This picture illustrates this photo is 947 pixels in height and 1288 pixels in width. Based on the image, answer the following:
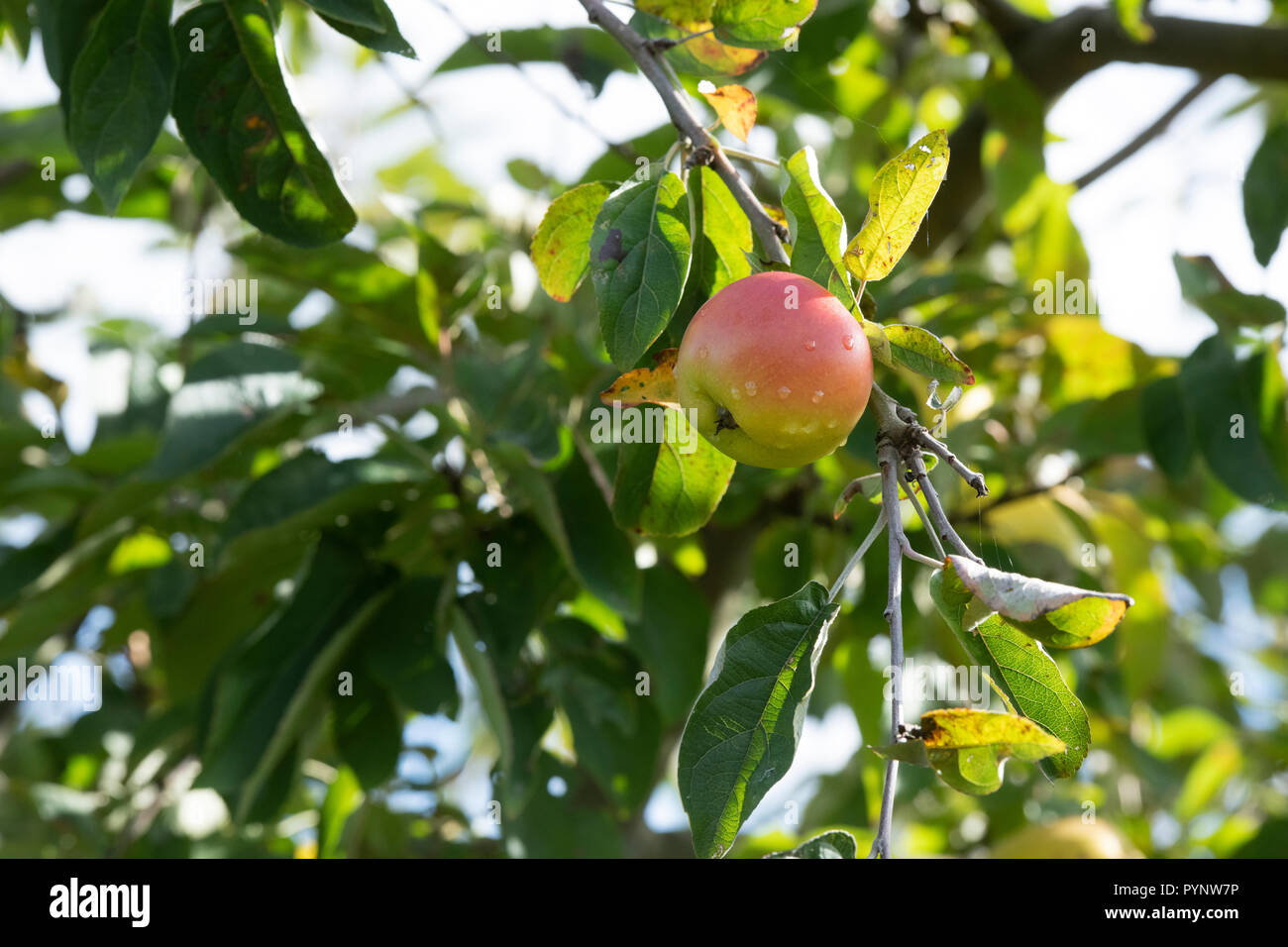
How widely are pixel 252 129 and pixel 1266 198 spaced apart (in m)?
1.35

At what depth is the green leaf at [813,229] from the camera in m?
0.72

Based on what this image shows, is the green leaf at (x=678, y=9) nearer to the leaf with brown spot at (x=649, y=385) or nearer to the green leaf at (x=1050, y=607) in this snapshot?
the leaf with brown spot at (x=649, y=385)

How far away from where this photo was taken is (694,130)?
79 cm

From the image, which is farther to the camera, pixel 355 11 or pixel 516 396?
pixel 516 396

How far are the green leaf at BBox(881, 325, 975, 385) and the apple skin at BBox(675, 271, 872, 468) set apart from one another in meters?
0.04

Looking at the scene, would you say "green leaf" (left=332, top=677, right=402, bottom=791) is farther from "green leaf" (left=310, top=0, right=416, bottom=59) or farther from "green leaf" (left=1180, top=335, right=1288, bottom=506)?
"green leaf" (left=1180, top=335, right=1288, bottom=506)

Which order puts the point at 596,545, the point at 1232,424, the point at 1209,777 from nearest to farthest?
the point at 596,545
the point at 1232,424
the point at 1209,777

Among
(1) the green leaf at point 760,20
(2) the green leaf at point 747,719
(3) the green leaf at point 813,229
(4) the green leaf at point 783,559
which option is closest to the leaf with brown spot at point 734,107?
(1) the green leaf at point 760,20

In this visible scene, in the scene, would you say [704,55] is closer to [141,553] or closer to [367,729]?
[367,729]

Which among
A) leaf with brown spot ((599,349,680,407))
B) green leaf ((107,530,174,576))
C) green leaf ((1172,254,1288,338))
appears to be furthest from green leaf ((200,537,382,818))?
green leaf ((1172,254,1288,338))

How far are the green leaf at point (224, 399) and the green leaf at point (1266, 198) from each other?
4.26 feet

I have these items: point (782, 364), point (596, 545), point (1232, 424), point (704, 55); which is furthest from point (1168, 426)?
point (782, 364)

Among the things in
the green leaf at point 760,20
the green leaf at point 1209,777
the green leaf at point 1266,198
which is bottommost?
the green leaf at point 1209,777

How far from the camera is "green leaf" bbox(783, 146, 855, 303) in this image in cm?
72
